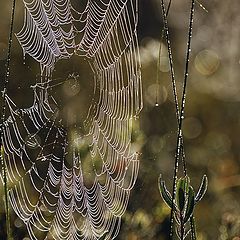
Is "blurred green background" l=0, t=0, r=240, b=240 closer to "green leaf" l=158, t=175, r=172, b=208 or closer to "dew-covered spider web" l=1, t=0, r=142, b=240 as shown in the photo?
"dew-covered spider web" l=1, t=0, r=142, b=240

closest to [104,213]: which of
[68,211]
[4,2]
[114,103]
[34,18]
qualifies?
[68,211]

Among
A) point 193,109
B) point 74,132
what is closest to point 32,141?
point 74,132

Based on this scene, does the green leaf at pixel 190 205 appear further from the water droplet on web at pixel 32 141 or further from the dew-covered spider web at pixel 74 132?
the water droplet on web at pixel 32 141

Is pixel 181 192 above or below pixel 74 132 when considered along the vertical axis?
below

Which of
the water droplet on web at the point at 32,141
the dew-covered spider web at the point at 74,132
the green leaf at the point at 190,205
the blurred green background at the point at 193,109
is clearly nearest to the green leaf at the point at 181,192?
the green leaf at the point at 190,205

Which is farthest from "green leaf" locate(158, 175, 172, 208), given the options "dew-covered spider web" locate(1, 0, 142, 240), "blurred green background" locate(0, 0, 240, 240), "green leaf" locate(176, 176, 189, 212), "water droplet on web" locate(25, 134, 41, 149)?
"water droplet on web" locate(25, 134, 41, 149)

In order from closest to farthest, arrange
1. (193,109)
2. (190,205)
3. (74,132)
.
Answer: (190,205)
(74,132)
(193,109)

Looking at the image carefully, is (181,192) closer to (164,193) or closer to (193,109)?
(164,193)

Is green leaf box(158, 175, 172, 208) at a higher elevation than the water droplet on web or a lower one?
lower
